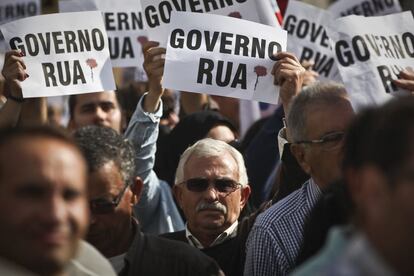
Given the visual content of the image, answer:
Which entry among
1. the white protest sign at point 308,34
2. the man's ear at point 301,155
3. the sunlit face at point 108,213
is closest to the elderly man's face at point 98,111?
the white protest sign at point 308,34

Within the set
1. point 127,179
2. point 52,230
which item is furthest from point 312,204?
point 52,230

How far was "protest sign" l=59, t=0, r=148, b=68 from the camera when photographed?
25.6ft

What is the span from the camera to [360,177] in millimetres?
2600

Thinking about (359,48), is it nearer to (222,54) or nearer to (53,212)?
(222,54)

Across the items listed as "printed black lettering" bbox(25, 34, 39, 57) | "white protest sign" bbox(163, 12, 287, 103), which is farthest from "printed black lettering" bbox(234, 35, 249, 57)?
"printed black lettering" bbox(25, 34, 39, 57)

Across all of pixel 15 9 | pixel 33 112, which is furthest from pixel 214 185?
pixel 15 9

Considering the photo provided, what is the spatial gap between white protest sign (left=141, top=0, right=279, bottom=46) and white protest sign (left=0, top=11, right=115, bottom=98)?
11.4 inches

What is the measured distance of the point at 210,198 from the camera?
17.8 feet

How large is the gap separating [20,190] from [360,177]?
3.09 feet

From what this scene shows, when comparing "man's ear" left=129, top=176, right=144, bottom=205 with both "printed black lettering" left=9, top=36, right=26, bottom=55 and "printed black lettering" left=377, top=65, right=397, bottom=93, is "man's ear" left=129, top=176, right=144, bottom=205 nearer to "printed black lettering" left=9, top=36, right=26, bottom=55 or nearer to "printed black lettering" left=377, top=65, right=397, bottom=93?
"printed black lettering" left=377, top=65, right=397, bottom=93

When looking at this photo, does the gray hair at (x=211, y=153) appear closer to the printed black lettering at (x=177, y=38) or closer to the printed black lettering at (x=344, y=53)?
the printed black lettering at (x=177, y=38)

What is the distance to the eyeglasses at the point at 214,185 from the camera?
548cm

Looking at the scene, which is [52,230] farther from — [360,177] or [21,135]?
[360,177]

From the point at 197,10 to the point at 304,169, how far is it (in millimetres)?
1884
